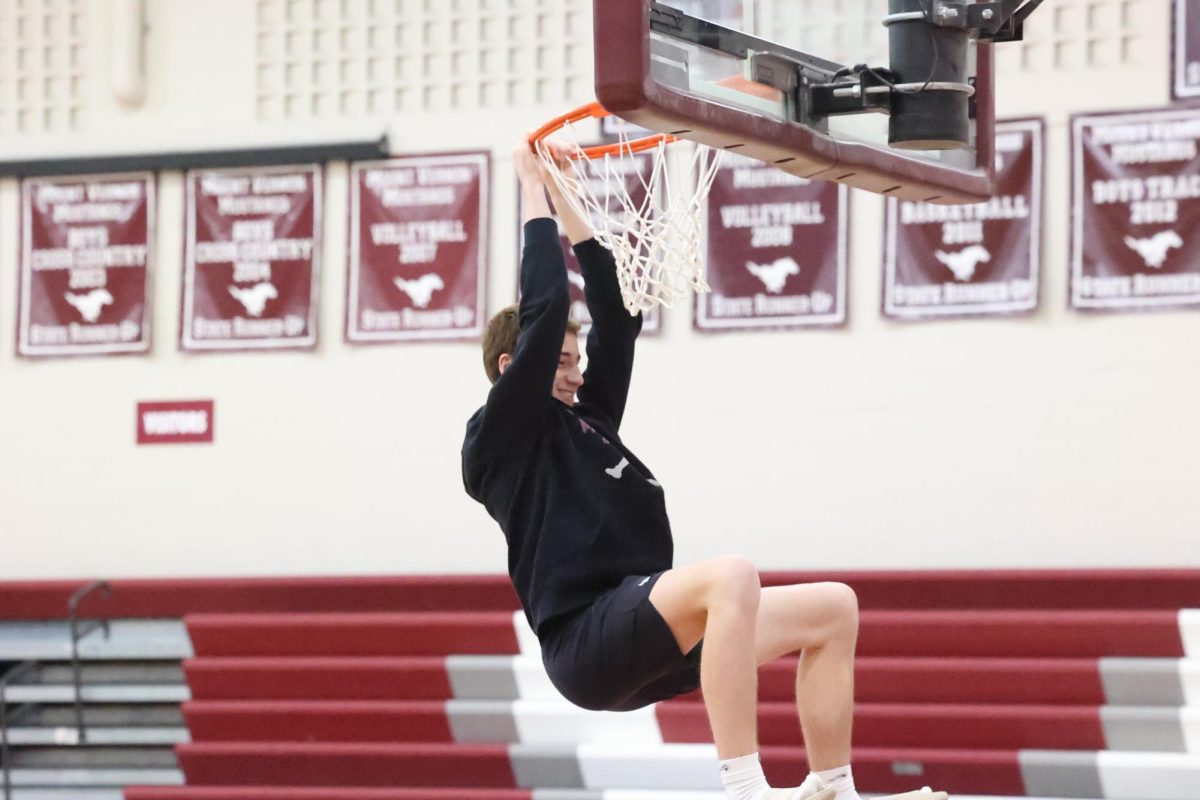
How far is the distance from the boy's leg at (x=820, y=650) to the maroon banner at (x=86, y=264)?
527 cm

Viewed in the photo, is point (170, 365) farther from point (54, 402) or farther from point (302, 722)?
point (302, 722)

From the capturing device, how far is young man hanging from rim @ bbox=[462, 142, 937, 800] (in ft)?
12.4

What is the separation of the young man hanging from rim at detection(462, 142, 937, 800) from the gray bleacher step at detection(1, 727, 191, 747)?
13.7 feet

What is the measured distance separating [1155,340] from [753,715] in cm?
394

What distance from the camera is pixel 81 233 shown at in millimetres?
8602

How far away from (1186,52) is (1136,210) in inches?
27.2

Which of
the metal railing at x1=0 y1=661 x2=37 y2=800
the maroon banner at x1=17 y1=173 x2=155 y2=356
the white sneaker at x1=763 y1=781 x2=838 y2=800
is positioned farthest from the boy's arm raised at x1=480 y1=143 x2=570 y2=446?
the maroon banner at x1=17 y1=173 x2=155 y2=356

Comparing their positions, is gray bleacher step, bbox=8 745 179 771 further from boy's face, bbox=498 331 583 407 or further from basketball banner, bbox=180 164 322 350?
boy's face, bbox=498 331 583 407

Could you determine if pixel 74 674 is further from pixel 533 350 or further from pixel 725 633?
pixel 725 633

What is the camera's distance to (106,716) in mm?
8062

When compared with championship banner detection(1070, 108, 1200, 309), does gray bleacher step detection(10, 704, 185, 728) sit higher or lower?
lower

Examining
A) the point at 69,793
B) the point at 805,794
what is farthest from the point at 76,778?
the point at 805,794

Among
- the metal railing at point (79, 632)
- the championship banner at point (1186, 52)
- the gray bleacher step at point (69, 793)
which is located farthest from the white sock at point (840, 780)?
the metal railing at point (79, 632)

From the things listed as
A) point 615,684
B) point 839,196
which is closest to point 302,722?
point 839,196
